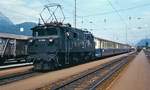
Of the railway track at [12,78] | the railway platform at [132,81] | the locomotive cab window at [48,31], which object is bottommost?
the railway platform at [132,81]

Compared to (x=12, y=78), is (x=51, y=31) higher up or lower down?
higher up

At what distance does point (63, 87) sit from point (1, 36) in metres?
17.8

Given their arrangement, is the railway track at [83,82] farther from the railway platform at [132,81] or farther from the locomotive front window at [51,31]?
Answer: the locomotive front window at [51,31]

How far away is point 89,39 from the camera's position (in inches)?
1419

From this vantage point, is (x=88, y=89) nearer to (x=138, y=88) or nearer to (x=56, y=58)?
(x=138, y=88)

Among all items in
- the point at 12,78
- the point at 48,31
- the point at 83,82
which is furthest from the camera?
the point at 48,31

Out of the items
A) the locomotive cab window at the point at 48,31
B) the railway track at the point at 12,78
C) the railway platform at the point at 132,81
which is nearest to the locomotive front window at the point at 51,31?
the locomotive cab window at the point at 48,31

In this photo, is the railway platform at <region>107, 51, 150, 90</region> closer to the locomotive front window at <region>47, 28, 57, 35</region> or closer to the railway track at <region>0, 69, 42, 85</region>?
the railway track at <region>0, 69, 42, 85</region>

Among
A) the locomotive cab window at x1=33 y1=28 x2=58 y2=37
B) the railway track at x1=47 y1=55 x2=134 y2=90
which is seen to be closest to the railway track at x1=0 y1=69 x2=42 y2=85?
the railway track at x1=47 y1=55 x2=134 y2=90

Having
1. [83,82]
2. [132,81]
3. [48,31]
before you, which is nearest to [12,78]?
[83,82]

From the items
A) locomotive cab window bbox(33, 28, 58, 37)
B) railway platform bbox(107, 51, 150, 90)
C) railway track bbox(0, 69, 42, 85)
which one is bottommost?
railway platform bbox(107, 51, 150, 90)

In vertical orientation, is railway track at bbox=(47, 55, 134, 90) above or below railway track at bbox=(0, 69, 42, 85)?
below

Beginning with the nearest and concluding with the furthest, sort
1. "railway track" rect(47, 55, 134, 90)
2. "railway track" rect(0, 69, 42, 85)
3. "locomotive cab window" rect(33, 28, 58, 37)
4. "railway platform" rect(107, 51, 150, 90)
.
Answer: "railway track" rect(47, 55, 134, 90) → "railway platform" rect(107, 51, 150, 90) → "railway track" rect(0, 69, 42, 85) → "locomotive cab window" rect(33, 28, 58, 37)

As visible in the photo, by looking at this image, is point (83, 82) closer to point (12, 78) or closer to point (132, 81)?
point (132, 81)
